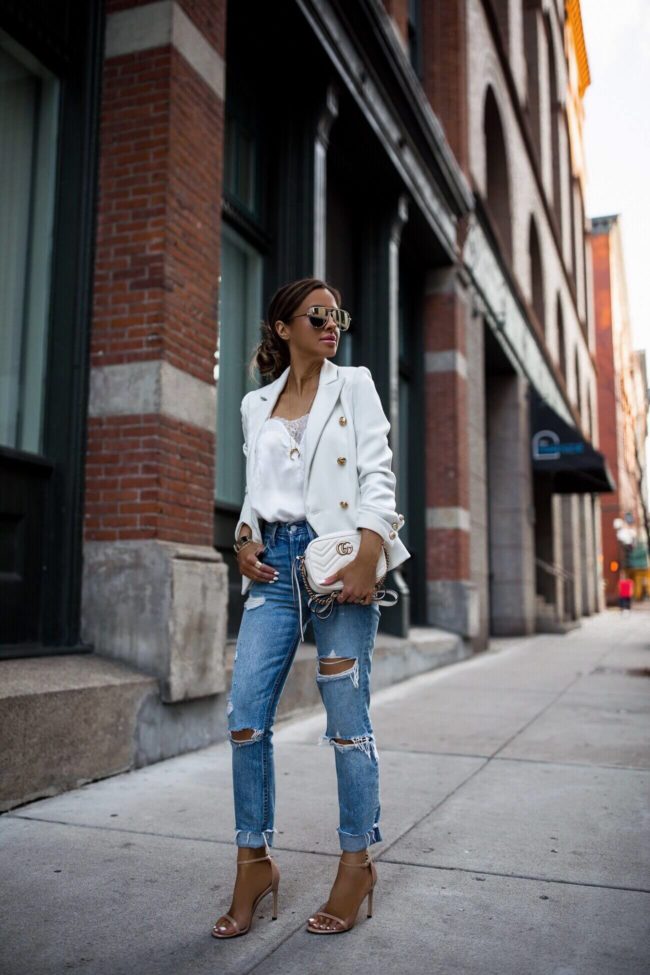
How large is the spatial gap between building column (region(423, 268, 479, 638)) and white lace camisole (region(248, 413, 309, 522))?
977cm

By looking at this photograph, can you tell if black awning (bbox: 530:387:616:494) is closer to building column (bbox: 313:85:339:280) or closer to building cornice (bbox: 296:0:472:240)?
building cornice (bbox: 296:0:472:240)

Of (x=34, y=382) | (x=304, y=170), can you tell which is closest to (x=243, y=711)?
(x=34, y=382)

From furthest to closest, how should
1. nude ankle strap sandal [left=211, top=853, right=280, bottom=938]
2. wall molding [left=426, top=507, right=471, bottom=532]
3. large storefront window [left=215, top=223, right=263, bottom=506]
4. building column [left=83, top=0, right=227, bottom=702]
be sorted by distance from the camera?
wall molding [left=426, top=507, right=471, bottom=532]
large storefront window [left=215, top=223, right=263, bottom=506]
building column [left=83, top=0, right=227, bottom=702]
nude ankle strap sandal [left=211, top=853, right=280, bottom=938]

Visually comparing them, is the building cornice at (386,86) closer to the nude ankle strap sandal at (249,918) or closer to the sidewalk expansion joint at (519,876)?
the sidewalk expansion joint at (519,876)

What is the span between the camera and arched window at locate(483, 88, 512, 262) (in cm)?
1752

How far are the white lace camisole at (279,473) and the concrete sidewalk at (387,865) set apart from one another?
1.32 meters

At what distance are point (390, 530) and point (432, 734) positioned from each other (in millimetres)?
3996

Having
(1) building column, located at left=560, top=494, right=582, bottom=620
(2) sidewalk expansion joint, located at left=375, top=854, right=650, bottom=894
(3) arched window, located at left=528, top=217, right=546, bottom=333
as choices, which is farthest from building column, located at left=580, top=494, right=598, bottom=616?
(2) sidewalk expansion joint, located at left=375, top=854, right=650, bottom=894

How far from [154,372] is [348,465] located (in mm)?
2931

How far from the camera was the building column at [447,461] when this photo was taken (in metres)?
12.7

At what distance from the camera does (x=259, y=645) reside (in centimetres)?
288

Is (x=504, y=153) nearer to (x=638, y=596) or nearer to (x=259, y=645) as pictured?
(x=259, y=645)

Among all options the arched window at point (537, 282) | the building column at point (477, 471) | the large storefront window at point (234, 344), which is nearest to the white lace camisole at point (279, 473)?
the large storefront window at point (234, 344)

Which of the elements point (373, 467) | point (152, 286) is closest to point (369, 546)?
point (373, 467)
